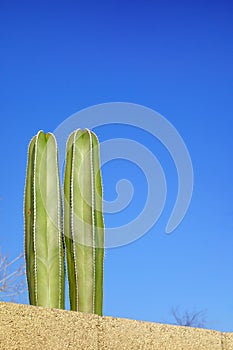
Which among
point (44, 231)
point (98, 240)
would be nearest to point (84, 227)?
point (98, 240)

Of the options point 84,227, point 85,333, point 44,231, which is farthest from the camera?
point 84,227

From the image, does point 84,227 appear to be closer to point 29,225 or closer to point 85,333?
point 29,225

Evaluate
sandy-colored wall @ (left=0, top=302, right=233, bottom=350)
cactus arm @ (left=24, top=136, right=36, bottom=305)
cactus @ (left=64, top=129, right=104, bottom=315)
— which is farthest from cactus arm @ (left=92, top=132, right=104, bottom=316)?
sandy-colored wall @ (left=0, top=302, right=233, bottom=350)

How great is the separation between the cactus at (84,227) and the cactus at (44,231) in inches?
3.0

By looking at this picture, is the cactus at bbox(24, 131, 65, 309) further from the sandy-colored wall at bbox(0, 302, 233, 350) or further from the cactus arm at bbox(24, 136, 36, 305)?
the sandy-colored wall at bbox(0, 302, 233, 350)

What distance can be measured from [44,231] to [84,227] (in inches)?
10.4

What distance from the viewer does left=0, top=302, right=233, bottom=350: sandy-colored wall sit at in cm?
261

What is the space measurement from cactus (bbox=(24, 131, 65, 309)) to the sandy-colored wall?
83cm

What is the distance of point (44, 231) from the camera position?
392cm

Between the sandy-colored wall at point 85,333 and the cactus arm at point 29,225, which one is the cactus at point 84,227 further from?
the sandy-colored wall at point 85,333

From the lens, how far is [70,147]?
429 cm

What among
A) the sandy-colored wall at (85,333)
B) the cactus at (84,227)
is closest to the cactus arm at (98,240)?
the cactus at (84,227)

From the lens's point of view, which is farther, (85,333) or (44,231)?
(44,231)

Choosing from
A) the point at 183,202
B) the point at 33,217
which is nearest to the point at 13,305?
the point at 33,217
